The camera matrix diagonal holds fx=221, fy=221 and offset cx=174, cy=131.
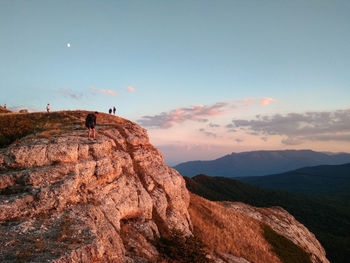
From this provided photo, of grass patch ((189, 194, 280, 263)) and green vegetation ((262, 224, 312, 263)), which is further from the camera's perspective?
green vegetation ((262, 224, 312, 263))

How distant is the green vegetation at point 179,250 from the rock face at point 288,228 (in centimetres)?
3312

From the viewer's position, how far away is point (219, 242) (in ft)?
99.6

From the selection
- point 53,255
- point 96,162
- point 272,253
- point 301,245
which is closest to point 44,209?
point 53,255

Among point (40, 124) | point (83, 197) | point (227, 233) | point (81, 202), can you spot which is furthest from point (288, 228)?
point (40, 124)

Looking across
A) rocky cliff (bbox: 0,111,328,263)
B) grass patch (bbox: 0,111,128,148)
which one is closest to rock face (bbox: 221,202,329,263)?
rocky cliff (bbox: 0,111,328,263)

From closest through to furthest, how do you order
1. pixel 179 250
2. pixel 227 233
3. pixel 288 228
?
pixel 179 250 → pixel 227 233 → pixel 288 228

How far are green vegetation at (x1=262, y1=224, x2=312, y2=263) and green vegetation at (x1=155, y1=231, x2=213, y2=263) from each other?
24763 mm

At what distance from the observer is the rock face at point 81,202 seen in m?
13.2

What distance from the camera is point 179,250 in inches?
797

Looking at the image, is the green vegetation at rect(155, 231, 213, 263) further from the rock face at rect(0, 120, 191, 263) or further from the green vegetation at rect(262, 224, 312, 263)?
the green vegetation at rect(262, 224, 312, 263)

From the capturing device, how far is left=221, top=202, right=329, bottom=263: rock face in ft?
158

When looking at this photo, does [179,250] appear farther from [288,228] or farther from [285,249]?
[288,228]

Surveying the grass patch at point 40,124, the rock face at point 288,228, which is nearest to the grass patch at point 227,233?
the rock face at point 288,228

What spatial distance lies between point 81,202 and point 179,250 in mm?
9778
